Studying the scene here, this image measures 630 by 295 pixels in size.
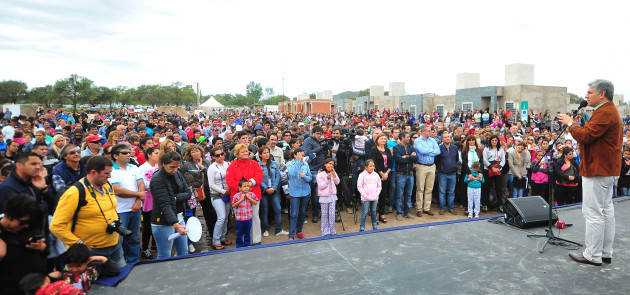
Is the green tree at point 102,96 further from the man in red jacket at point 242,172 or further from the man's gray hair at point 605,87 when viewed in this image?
the man's gray hair at point 605,87

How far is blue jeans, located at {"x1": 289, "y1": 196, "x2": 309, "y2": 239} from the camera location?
219 inches

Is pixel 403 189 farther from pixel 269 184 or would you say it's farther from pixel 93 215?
pixel 93 215

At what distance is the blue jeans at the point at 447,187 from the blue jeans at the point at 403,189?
0.71 metres

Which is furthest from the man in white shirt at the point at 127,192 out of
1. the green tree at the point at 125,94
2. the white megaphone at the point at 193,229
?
the green tree at the point at 125,94

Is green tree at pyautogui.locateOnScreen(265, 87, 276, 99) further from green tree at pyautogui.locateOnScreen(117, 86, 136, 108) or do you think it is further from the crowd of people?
the crowd of people

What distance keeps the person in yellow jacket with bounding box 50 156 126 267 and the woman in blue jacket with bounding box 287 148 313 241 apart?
2727 millimetres

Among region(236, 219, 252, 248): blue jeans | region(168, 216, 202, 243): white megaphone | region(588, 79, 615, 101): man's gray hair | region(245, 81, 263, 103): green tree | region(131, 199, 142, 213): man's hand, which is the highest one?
region(245, 81, 263, 103): green tree

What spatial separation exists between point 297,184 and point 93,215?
118 inches

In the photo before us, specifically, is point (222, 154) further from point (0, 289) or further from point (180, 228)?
point (0, 289)

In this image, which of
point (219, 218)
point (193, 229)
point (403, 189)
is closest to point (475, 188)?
point (403, 189)

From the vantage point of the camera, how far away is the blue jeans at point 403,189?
6.62m

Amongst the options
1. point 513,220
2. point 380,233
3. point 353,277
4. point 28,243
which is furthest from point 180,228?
point 513,220

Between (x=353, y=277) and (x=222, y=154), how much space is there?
297 centimetres

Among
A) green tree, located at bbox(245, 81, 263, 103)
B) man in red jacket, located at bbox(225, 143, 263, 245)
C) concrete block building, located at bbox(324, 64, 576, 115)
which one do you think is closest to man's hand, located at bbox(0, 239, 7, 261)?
man in red jacket, located at bbox(225, 143, 263, 245)
